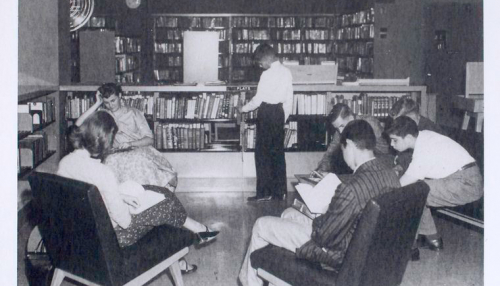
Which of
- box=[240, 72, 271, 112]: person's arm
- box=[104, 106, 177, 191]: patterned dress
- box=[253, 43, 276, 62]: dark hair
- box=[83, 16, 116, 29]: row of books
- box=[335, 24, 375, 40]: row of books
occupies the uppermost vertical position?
box=[83, 16, 116, 29]: row of books

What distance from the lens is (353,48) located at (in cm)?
1043

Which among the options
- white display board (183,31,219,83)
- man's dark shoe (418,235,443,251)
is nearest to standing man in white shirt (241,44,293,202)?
white display board (183,31,219,83)

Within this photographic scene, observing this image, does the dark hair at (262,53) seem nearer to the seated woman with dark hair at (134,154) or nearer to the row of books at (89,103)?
the row of books at (89,103)

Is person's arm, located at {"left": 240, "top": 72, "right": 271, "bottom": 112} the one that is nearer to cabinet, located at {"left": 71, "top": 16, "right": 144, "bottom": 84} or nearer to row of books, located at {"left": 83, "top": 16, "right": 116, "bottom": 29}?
cabinet, located at {"left": 71, "top": 16, "right": 144, "bottom": 84}

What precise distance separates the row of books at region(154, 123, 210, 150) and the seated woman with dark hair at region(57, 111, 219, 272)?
2.89m

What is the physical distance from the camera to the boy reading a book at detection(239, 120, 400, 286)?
2670 millimetres

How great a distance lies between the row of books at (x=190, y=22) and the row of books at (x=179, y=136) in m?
5.13

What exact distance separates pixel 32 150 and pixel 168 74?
6.50m

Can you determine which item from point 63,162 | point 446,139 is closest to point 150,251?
point 63,162

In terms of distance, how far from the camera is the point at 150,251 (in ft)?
9.93

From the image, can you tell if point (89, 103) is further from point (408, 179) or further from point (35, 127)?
point (408, 179)

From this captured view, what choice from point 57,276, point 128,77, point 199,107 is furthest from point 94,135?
point 128,77
